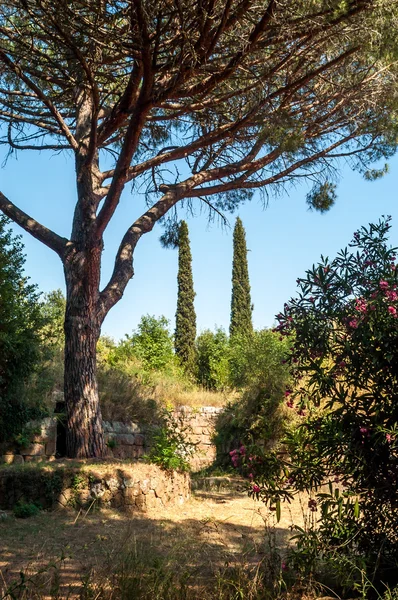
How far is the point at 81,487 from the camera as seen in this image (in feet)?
26.1

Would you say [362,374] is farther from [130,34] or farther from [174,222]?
[174,222]

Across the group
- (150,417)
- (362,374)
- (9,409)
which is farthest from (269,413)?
(362,374)

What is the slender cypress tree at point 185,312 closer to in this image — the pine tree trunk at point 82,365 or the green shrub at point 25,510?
the pine tree trunk at point 82,365

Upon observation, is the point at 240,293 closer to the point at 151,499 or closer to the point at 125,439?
the point at 125,439

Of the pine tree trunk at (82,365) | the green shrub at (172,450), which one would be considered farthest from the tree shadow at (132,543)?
the pine tree trunk at (82,365)

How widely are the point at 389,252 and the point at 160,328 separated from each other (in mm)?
17332

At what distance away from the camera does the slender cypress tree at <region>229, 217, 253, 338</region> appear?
23.0 metres

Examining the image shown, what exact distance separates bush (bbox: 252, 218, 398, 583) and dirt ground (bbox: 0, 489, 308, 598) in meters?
0.57

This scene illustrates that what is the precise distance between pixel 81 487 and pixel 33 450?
7.54 feet

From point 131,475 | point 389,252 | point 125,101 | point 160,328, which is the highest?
point 125,101

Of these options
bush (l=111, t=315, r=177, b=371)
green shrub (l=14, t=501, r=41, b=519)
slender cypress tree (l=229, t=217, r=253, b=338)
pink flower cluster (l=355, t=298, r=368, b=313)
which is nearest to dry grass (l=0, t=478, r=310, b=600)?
green shrub (l=14, t=501, r=41, b=519)

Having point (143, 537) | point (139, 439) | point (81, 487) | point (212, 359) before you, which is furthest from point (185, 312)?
point (143, 537)

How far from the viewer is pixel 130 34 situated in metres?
7.57

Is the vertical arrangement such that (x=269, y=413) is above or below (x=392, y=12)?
below
